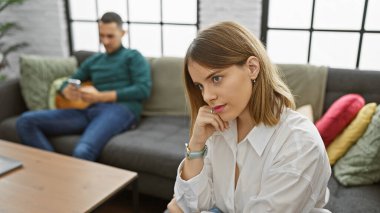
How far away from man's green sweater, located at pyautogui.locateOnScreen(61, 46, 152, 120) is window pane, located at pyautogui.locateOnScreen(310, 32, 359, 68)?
123 cm

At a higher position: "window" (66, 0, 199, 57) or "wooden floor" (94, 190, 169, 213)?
"window" (66, 0, 199, 57)

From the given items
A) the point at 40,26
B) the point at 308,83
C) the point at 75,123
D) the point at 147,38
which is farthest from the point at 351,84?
the point at 40,26

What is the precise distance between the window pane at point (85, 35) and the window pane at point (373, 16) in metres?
2.35

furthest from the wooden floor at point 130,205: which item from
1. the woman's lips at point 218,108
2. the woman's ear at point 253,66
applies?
the woman's ear at point 253,66

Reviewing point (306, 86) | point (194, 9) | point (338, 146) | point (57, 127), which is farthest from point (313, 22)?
point (57, 127)

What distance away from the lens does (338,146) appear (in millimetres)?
1714

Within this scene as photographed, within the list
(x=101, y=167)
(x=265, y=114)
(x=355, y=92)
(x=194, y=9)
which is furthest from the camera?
(x=194, y=9)

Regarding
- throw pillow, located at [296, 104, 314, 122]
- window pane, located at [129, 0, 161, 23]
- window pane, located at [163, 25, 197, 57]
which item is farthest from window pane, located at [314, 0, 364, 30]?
window pane, located at [129, 0, 161, 23]

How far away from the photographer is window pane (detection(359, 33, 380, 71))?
94.1 inches

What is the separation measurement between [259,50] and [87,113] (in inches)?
66.2

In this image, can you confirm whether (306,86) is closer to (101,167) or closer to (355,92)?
(355,92)

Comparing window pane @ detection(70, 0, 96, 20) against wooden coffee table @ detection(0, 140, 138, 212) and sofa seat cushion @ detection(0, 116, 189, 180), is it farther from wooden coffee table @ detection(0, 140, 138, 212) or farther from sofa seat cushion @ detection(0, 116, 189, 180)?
wooden coffee table @ detection(0, 140, 138, 212)

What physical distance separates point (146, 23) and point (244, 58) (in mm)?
2332

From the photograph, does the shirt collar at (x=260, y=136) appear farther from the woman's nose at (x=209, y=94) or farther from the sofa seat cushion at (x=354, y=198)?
the sofa seat cushion at (x=354, y=198)
